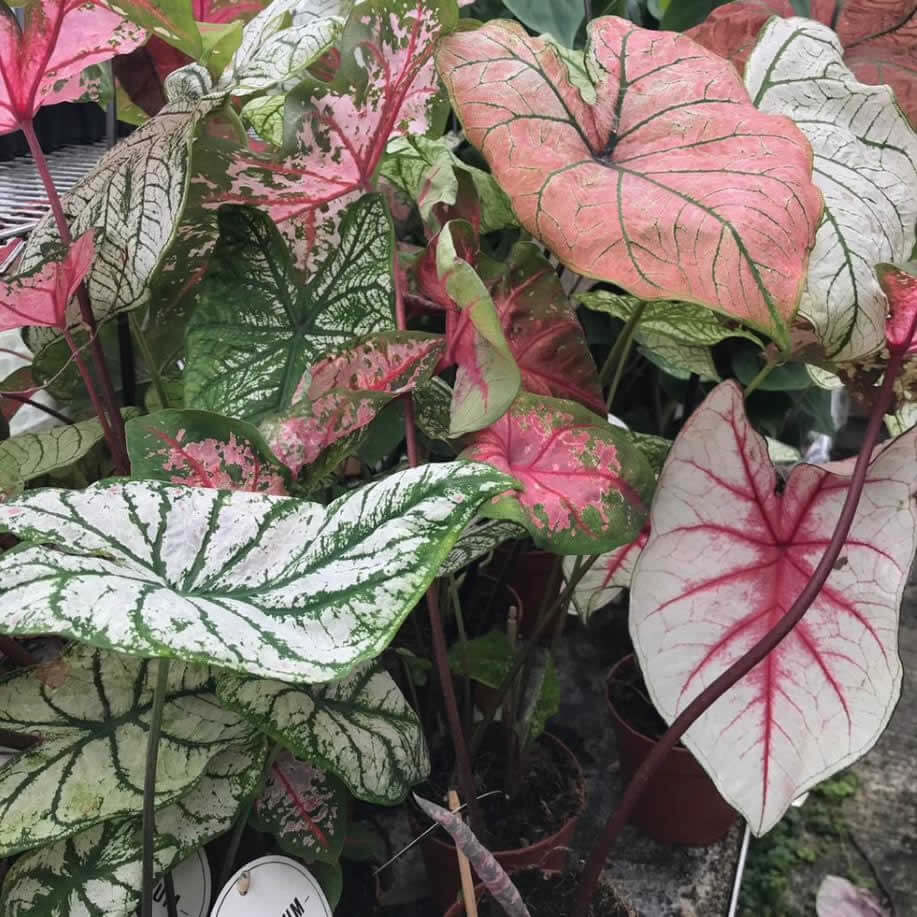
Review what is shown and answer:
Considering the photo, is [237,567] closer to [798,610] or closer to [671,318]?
[798,610]

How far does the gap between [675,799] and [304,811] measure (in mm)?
601

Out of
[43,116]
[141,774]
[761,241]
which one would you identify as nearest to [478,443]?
[761,241]

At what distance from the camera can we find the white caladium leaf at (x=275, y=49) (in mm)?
632

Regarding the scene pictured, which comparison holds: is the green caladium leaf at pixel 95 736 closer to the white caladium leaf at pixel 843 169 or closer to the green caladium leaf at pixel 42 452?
the green caladium leaf at pixel 42 452

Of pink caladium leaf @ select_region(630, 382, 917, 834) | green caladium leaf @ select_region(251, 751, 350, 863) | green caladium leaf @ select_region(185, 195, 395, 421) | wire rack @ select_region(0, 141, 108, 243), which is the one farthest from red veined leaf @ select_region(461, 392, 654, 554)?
wire rack @ select_region(0, 141, 108, 243)

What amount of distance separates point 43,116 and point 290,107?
2.63 feet

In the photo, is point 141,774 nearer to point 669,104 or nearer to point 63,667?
point 63,667

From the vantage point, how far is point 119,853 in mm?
658

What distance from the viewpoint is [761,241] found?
0.51 m

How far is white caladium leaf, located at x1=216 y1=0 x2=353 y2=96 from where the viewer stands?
632mm

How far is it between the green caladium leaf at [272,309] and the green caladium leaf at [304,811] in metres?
0.35

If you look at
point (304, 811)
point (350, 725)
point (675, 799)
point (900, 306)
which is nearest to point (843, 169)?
point (900, 306)

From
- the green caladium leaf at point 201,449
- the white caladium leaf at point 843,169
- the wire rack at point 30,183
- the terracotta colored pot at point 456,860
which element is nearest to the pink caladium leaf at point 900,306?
the white caladium leaf at point 843,169

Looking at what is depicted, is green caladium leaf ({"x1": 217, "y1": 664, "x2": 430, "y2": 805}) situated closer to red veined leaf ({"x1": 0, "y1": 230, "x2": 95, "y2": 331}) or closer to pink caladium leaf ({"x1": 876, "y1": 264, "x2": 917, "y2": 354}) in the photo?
red veined leaf ({"x1": 0, "y1": 230, "x2": 95, "y2": 331})
